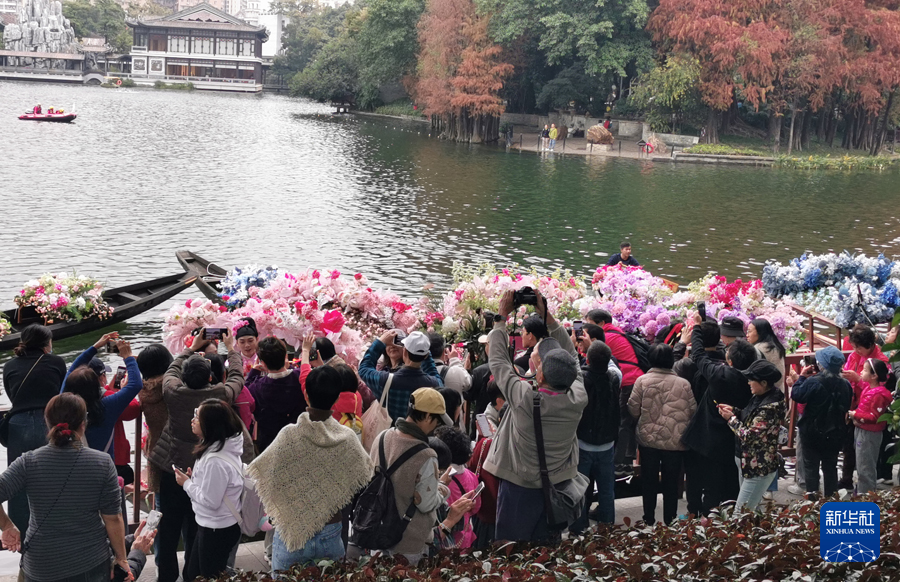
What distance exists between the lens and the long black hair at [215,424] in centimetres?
492

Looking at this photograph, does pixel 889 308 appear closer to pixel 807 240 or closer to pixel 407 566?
pixel 407 566

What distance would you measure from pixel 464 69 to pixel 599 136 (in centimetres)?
774

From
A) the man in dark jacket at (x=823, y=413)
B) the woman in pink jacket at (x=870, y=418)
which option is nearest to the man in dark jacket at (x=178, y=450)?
the man in dark jacket at (x=823, y=413)

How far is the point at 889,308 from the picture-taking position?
43.5ft

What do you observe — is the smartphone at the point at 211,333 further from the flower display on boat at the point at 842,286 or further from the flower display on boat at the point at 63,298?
the flower display on boat at the point at 842,286

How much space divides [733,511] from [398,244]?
17123 millimetres

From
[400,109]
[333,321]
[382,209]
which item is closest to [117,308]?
[333,321]

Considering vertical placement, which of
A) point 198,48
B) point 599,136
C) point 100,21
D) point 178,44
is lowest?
point 599,136

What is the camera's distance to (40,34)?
4134 inches

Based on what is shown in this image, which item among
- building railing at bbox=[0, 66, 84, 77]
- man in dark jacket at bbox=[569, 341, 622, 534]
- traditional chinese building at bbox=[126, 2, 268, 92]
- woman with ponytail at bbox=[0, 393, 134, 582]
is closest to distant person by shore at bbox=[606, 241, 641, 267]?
man in dark jacket at bbox=[569, 341, 622, 534]

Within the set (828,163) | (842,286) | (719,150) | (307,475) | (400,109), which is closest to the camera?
(307,475)

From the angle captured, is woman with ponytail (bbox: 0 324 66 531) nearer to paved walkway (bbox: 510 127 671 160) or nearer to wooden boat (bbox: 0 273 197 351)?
wooden boat (bbox: 0 273 197 351)

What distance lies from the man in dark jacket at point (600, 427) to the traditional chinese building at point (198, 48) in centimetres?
10296

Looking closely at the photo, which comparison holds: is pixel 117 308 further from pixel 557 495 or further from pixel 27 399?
pixel 557 495
